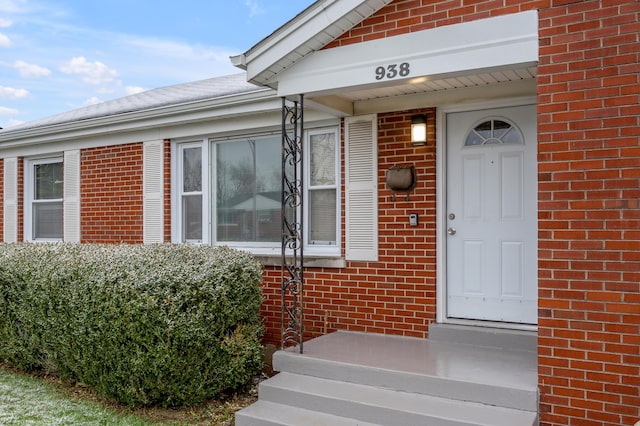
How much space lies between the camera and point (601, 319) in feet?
11.2

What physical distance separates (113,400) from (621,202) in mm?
4503

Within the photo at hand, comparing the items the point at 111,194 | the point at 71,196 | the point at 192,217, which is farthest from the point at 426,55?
the point at 71,196

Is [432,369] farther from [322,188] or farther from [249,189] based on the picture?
[249,189]

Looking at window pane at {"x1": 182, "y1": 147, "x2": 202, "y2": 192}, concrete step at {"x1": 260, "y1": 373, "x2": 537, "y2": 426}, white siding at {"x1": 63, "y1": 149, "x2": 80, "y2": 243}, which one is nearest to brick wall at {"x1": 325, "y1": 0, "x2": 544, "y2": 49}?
concrete step at {"x1": 260, "y1": 373, "x2": 537, "y2": 426}

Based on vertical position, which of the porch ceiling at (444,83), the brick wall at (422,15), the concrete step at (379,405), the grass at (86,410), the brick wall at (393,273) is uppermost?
the brick wall at (422,15)

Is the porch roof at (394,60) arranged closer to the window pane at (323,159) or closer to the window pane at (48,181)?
the window pane at (323,159)

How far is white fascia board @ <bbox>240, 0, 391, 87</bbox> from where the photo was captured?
14.0ft

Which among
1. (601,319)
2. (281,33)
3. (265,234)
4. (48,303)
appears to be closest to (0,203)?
(48,303)

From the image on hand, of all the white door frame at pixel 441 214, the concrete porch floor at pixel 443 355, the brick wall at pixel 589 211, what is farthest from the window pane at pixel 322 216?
the brick wall at pixel 589 211

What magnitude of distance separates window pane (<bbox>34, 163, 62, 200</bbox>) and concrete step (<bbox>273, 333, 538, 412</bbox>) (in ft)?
18.1

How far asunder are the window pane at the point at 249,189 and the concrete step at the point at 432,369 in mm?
1877

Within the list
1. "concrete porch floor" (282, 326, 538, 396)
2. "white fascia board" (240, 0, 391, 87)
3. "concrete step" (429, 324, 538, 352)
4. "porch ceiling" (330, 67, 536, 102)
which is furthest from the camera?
"concrete step" (429, 324, 538, 352)

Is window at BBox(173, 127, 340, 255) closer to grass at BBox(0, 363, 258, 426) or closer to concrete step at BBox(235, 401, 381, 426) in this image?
grass at BBox(0, 363, 258, 426)

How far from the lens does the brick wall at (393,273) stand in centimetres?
514
